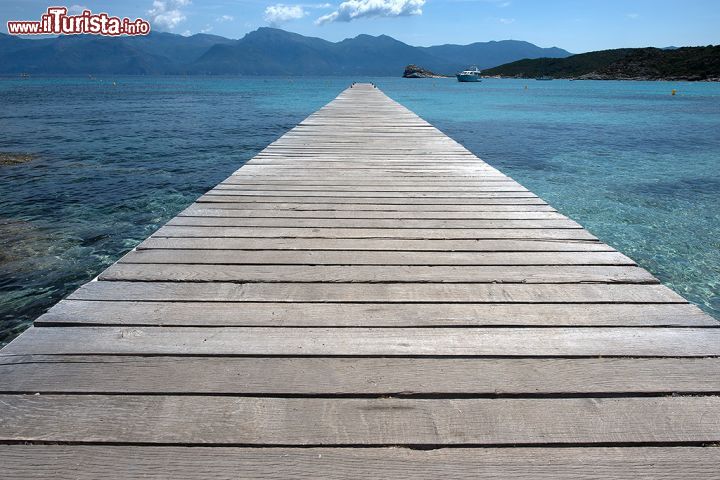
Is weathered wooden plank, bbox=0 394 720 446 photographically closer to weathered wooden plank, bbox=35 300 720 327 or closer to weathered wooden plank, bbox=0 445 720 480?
weathered wooden plank, bbox=0 445 720 480

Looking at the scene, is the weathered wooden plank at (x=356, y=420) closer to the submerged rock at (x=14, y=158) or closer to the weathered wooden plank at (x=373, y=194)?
the weathered wooden plank at (x=373, y=194)

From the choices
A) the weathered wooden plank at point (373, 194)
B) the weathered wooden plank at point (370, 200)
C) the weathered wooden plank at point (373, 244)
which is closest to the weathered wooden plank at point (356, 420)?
the weathered wooden plank at point (373, 244)

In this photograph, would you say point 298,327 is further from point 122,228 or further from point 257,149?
point 257,149

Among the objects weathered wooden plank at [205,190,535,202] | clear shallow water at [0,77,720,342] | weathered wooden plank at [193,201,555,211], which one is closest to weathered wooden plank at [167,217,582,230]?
weathered wooden plank at [193,201,555,211]

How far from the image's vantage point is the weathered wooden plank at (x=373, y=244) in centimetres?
310

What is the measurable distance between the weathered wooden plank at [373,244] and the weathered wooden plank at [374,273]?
1.02ft

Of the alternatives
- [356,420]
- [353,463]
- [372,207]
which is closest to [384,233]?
[372,207]

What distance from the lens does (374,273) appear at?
8.86ft

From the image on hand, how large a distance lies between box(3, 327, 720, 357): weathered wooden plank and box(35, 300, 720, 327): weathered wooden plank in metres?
0.06

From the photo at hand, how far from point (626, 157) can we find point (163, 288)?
16.2 meters

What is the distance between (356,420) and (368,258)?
4.81 ft

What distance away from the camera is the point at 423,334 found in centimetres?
205

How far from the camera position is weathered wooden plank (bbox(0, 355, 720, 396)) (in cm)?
168

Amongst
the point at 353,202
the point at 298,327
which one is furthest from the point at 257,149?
the point at 298,327
